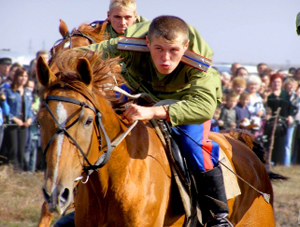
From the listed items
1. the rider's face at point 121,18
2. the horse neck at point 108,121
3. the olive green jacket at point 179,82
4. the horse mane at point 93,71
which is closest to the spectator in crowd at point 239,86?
the rider's face at point 121,18

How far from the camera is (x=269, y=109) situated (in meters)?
10.4

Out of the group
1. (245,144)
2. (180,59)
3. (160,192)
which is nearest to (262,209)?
(245,144)

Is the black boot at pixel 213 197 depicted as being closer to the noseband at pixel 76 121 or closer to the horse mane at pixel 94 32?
the noseband at pixel 76 121

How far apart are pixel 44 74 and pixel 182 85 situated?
122cm

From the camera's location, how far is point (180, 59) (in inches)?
138

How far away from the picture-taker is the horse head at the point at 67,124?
2.64 meters

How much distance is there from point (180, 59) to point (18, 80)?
5.26 metres

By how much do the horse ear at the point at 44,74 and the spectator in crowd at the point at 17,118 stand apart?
5.32m

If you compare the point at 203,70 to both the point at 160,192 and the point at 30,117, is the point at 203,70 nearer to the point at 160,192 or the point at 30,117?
the point at 160,192

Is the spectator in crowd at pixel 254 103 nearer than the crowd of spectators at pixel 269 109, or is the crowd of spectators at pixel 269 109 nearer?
the crowd of spectators at pixel 269 109

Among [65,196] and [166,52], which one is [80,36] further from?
[65,196]

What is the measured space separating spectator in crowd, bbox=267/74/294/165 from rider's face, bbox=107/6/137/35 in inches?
248

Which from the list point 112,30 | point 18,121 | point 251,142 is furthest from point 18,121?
point 251,142

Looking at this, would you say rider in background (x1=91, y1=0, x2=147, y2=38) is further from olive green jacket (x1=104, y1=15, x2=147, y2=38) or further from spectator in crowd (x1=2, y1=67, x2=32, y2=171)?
spectator in crowd (x1=2, y1=67, x2=32, y2=171)
